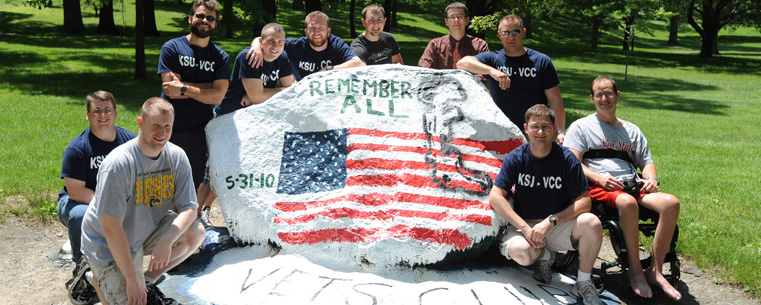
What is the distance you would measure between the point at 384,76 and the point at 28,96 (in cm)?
949

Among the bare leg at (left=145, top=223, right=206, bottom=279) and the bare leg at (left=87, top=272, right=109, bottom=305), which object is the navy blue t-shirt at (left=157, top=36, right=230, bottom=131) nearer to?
the bare leg at (left=145, top=223, right=206, bottom=279)

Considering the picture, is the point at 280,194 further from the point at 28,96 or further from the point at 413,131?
the point at 28,96

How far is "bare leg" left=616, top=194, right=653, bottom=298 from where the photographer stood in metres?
4.41

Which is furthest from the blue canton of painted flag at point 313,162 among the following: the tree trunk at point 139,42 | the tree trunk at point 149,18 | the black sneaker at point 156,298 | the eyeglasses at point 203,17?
the tree trunk at point 149,18

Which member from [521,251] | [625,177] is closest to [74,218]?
[521,251]

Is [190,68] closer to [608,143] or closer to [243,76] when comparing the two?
[243,76]

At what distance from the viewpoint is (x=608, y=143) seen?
4.77m

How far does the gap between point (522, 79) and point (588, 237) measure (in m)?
1.74

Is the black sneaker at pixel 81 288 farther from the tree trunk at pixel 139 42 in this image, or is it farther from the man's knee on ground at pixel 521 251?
the tree trunk at pixel 139 42

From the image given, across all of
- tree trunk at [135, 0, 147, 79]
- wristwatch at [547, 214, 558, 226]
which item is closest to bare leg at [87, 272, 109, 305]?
wristwatch at [547, 214, 558, 226]

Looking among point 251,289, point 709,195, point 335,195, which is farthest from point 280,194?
point 709,195

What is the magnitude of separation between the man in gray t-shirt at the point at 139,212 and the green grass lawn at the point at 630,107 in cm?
306

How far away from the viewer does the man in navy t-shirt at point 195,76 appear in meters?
4.82

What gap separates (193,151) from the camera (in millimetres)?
5133
